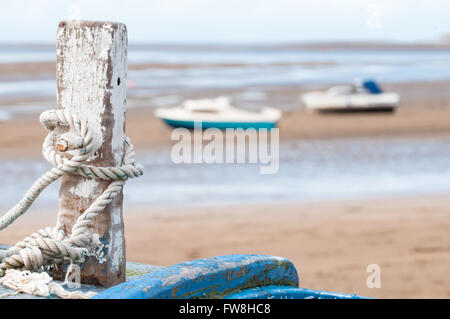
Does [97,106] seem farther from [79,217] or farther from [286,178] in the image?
[286,178]

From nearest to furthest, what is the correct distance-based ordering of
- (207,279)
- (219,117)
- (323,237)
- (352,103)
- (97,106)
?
(207,279) → (97,106) → (323,237) → (219,117) → (352,103)

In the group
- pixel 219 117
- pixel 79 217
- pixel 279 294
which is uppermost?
pixel 219 117

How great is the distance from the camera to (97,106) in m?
2.99

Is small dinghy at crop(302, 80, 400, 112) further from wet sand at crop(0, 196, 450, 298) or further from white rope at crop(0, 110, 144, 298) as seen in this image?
white rope at crop(0, 110, 144, 298)

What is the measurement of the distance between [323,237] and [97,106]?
5514 mm

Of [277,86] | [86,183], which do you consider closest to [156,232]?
[86,183]

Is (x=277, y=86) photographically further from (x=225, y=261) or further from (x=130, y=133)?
(x=225, y=261)

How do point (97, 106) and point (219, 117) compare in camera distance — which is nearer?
point (97, 106)

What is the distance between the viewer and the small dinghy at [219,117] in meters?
16.6

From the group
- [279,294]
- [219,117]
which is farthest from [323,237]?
[219,117]

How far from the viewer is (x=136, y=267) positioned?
3.65m

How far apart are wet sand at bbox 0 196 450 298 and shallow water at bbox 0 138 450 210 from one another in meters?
0.59

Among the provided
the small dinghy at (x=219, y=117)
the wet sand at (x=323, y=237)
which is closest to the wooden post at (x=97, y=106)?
the wet sand at (x=323, y=237)

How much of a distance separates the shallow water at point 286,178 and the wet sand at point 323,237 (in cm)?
59
